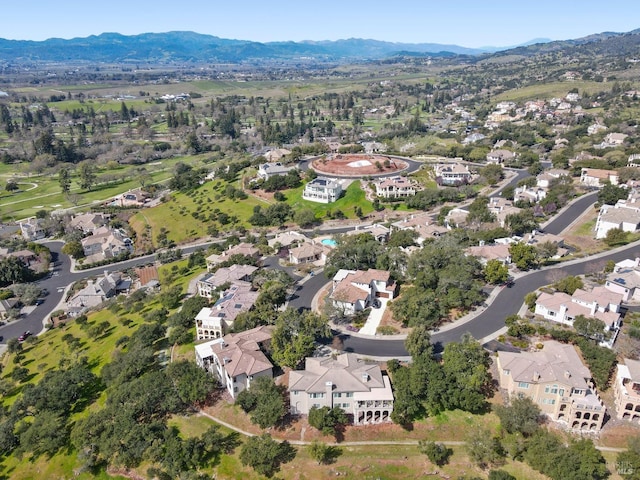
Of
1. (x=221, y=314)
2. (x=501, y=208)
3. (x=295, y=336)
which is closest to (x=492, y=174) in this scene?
(x=501, y=208)

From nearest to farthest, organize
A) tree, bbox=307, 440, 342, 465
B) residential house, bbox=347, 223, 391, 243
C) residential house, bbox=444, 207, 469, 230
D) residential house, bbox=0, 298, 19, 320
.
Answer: tree, bbox=307, 440, 342, 465, residential house, bbox=0, 298, 19, 320, residential house, bbox=347, 223, 391, 243, residential house, bbox=444, 207, 469, 230

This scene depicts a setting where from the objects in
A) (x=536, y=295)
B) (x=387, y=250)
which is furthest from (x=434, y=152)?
(x=536, y=295)

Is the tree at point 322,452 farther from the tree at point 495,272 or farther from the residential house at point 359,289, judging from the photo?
the tree at point 495,272

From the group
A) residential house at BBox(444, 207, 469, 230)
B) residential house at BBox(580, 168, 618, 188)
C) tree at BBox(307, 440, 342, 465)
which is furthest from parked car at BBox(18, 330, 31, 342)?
residential house at BBox(580, 168, 618, 188)

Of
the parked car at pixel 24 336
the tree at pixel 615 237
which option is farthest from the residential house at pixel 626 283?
the parked car at pixel 24 336

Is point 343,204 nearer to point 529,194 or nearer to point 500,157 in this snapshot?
point 529,194

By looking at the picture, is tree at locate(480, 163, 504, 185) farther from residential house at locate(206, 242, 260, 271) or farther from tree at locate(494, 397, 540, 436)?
tree at locate(494, 397, 540, 436)
